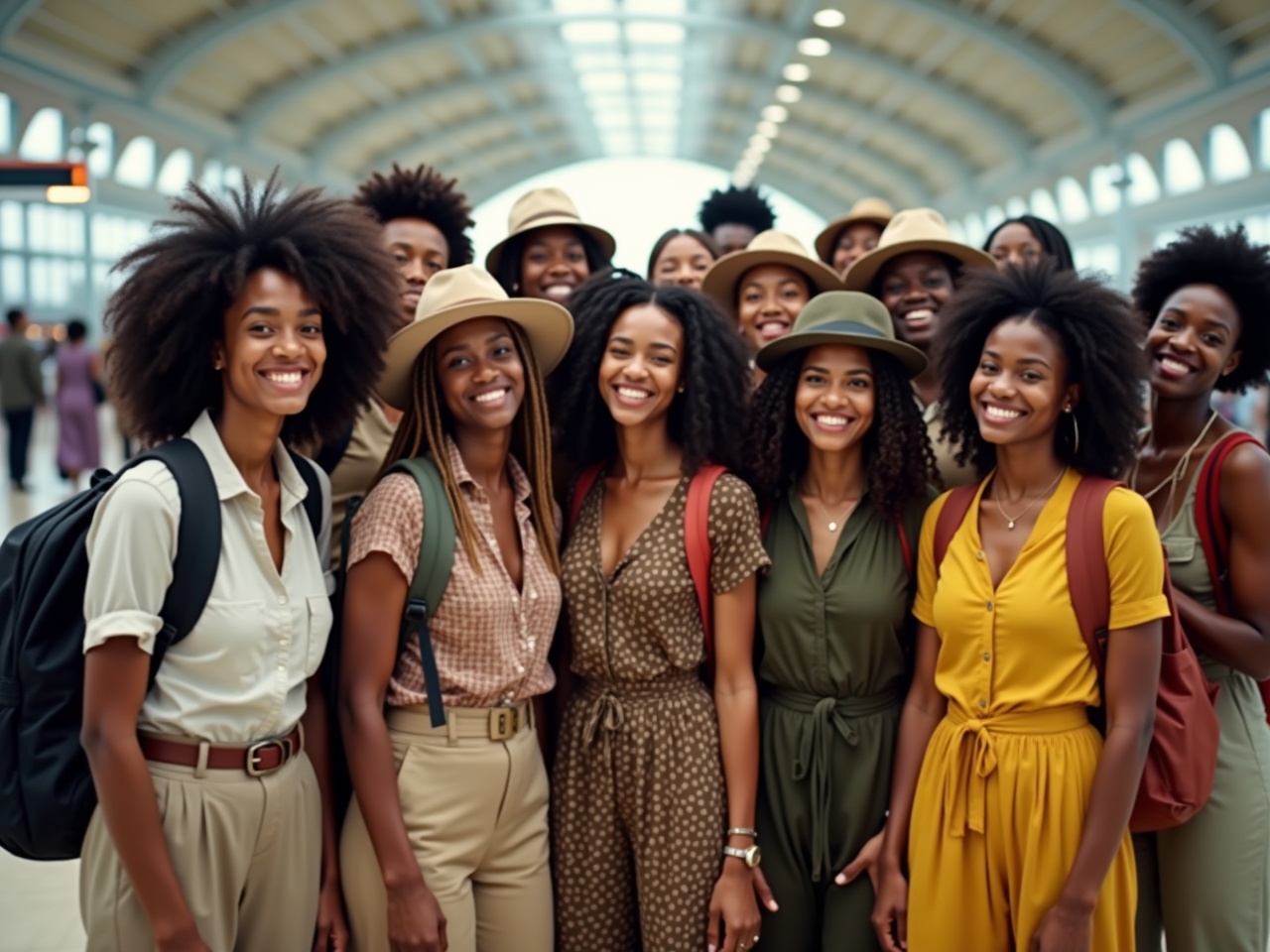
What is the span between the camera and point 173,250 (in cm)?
265

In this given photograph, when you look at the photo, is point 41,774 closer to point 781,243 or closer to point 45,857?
point 45,857

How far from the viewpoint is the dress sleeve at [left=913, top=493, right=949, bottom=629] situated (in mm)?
3148

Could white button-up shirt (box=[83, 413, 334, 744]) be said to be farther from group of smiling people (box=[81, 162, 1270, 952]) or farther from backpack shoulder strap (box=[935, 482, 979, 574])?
backpack shoulder strap (box=[935, 482, 979, 574])

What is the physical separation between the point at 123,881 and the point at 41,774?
312mm

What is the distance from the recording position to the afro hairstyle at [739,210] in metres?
6.30

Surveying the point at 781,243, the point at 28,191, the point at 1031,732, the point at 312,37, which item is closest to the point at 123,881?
the point at 1031,732

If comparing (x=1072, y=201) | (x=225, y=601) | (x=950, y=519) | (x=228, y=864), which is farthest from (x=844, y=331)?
(x=1072, y=201)

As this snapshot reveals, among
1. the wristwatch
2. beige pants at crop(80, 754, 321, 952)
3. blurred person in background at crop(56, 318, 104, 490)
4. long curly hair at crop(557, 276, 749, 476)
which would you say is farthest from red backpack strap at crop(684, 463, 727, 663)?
blurred person in background at crop(56, 318, 104, 490)

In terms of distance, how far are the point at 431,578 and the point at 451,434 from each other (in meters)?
0.61

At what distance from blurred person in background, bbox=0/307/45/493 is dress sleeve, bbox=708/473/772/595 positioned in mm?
13930

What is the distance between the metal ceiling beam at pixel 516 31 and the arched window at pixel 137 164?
6.41 feet

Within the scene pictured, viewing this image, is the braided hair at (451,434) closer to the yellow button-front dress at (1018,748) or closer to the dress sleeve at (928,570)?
the dress sleeve at (928,570)

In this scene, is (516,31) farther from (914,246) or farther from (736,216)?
(914,246)

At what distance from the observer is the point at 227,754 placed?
2.52 metres
